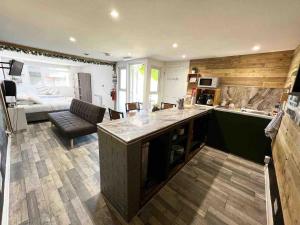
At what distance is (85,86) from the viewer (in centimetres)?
751

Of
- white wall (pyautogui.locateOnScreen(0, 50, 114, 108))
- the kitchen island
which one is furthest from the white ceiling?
white wall (pyautogui.locateOnScreen(0, 50, 114, 108))

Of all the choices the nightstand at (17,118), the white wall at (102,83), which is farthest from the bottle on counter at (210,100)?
the nightstand at (17,118)

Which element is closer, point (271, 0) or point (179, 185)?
point (271, 0)

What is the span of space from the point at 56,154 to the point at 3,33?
264 centimetres

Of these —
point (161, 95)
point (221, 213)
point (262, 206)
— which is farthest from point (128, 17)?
point (161, 95)

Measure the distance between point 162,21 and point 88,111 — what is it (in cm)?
270

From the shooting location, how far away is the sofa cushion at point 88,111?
306 cm

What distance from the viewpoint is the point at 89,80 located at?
734 centimetres

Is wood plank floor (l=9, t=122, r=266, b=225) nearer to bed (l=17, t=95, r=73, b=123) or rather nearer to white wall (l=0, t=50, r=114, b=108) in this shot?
bed (l=17, t=95, r=73, b=123)

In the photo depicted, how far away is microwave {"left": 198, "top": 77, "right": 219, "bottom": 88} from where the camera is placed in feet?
11.4

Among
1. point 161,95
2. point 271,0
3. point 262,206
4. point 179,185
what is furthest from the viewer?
point 161,95

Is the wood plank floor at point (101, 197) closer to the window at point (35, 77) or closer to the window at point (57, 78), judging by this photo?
the window at point (35, 77)

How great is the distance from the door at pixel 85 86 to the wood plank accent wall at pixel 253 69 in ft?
20.3

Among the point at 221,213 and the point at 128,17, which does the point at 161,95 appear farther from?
the point at 221,213
